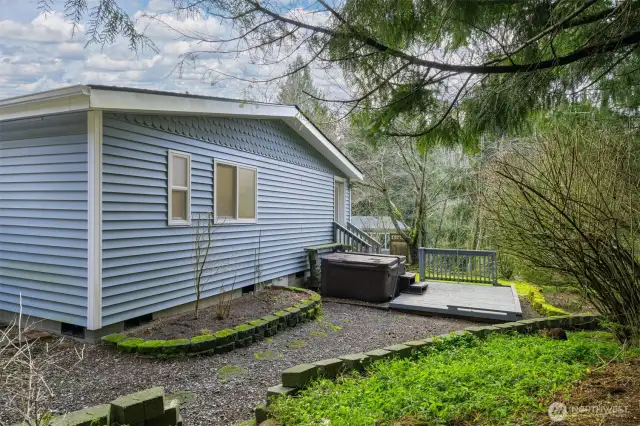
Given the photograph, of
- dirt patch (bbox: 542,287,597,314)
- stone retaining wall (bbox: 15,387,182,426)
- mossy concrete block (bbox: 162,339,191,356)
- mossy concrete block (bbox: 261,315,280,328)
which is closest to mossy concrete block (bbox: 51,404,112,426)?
stone retaining wall (bbox: 15,387,182,426)

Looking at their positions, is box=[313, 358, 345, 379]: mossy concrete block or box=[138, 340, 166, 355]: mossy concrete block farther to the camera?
box=[138, 340, 166, 355]: mossy concrete block

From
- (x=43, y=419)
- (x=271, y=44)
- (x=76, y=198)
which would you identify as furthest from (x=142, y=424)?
(x=76, y=198)

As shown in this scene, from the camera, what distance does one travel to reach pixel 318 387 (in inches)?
113

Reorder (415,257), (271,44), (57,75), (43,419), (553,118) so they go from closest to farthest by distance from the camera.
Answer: (43,419)
(271,44)
(553,118)
(57,75)
(415,257)

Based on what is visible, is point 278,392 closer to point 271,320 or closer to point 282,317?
point 271,320

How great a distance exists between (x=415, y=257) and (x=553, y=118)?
9304mm

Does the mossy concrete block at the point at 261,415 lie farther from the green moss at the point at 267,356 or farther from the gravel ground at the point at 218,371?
the green moss at the point at 267,356

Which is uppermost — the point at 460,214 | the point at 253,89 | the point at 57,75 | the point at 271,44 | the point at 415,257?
the point at 57,75

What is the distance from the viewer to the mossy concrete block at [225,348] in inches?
177

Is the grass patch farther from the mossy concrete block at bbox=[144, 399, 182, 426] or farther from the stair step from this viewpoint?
the stair step

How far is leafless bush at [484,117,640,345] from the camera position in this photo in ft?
11.4

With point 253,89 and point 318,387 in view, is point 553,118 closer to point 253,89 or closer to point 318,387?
point 253,89
